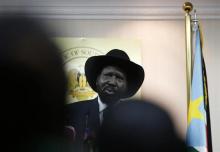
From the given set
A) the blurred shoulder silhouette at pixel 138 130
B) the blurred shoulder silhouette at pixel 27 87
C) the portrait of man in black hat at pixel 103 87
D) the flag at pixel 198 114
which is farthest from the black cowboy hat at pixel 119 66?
the blurred shoulder silhouette at pixel 27 87

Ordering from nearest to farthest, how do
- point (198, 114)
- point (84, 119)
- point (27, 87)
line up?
1. point (27, 87)
2. point (198, 114)
3. point (84, 119)

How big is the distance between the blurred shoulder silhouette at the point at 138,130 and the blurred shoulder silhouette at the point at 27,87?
1.33 metres

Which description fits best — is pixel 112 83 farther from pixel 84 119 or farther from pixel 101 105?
pixel 84 119

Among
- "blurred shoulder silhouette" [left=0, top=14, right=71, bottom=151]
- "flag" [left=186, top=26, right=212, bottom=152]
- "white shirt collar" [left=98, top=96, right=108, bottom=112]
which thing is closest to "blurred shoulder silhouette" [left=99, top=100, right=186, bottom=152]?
"white shirt collar" [left=98, top=96, right=108, bottom=112]

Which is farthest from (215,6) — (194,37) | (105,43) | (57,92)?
(57,92)

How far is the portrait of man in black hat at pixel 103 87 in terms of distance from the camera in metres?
1.80

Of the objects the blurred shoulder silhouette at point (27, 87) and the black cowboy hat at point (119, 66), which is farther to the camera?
the black cowboy hat at point (119, 66)

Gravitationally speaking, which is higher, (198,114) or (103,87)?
(103,87)

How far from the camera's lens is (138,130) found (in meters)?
1.83

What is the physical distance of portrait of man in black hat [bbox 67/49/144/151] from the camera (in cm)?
180

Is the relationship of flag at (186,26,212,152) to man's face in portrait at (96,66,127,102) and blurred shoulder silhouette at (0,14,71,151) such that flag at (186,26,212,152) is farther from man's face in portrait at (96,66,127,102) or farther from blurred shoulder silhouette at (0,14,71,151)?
blurred shoulder silhouette at (0,14,71,151)

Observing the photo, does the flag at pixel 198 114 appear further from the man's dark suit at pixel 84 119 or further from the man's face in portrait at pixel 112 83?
the man's dark suit at pixel 84 119

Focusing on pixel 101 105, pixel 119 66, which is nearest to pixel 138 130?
pixel 101 105

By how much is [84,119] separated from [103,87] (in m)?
0.21
